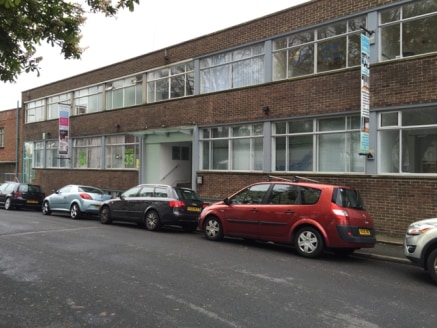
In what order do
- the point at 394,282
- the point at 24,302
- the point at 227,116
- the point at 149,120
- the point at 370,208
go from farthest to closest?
the point at 149,120 < the point at 227,116 < the point at 370,208 < the point at 394,282 < the point at 24,302

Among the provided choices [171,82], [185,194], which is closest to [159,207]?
[185,194]

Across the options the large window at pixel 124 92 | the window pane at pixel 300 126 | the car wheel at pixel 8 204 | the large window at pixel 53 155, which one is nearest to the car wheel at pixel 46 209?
the car wheel at pixel 8 204

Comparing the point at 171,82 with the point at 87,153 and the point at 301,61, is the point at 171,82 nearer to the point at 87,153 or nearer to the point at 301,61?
the point at 301,61

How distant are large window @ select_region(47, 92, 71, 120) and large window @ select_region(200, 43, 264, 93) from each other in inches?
486

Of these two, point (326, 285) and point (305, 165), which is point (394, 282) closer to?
point (326, 285)

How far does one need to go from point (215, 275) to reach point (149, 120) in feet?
46.7

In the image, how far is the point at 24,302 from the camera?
5273mm

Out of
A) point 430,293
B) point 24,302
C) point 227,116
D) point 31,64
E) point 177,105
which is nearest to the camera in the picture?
point 24,302

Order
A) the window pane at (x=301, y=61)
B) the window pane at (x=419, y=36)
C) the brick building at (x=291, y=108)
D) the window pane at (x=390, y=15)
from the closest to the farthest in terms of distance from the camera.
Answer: the window pane at (x=419, y=36), the brick building at (x=291, y=108), the window pane at (x=390, y=15), the window pane at (x=301, y=61)

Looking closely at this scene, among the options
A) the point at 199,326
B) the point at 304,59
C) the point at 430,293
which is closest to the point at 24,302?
the point at 199,326

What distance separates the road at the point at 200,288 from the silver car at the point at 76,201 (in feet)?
19.5

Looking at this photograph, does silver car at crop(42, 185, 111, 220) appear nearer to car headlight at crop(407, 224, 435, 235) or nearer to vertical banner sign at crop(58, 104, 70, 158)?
vertical banner sign at crop(58, 104, 70, 158)

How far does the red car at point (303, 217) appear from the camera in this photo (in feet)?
27.3

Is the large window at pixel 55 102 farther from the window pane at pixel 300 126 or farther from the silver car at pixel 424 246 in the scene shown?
the silver car at pixel 424 246
